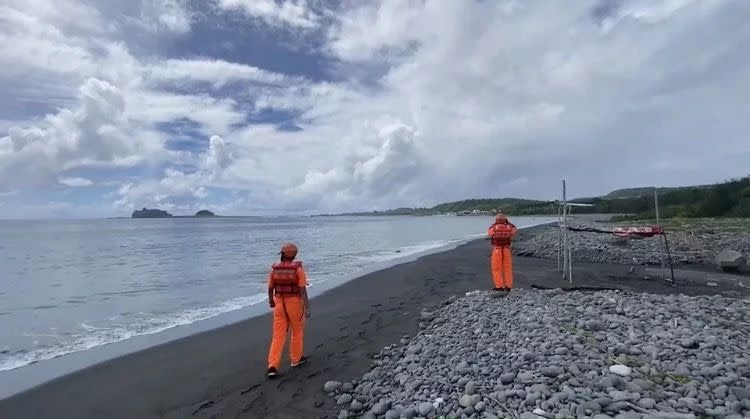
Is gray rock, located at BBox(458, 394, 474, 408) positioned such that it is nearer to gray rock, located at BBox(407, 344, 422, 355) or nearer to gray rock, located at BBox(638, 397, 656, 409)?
gray rock, located at BBox(638, 397, 656, 409)

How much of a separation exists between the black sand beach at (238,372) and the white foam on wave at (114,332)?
180cm

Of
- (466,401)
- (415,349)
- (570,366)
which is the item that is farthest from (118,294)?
(570,366)

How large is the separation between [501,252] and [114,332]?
33.7 ft

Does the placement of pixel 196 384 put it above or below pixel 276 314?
below

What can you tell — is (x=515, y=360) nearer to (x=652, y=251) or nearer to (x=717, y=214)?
(x=652, y=251)

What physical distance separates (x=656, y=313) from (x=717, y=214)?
40.2 meters

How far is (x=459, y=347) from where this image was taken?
7.44 meters

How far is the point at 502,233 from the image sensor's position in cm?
1179

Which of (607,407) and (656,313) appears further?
(656,313)

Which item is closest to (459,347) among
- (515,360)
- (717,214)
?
(515,360)

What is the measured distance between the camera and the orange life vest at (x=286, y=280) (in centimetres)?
780

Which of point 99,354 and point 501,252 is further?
point 501,252

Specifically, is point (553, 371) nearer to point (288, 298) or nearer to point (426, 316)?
point (288, 298)

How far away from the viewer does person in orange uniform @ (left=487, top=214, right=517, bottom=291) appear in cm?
1183
